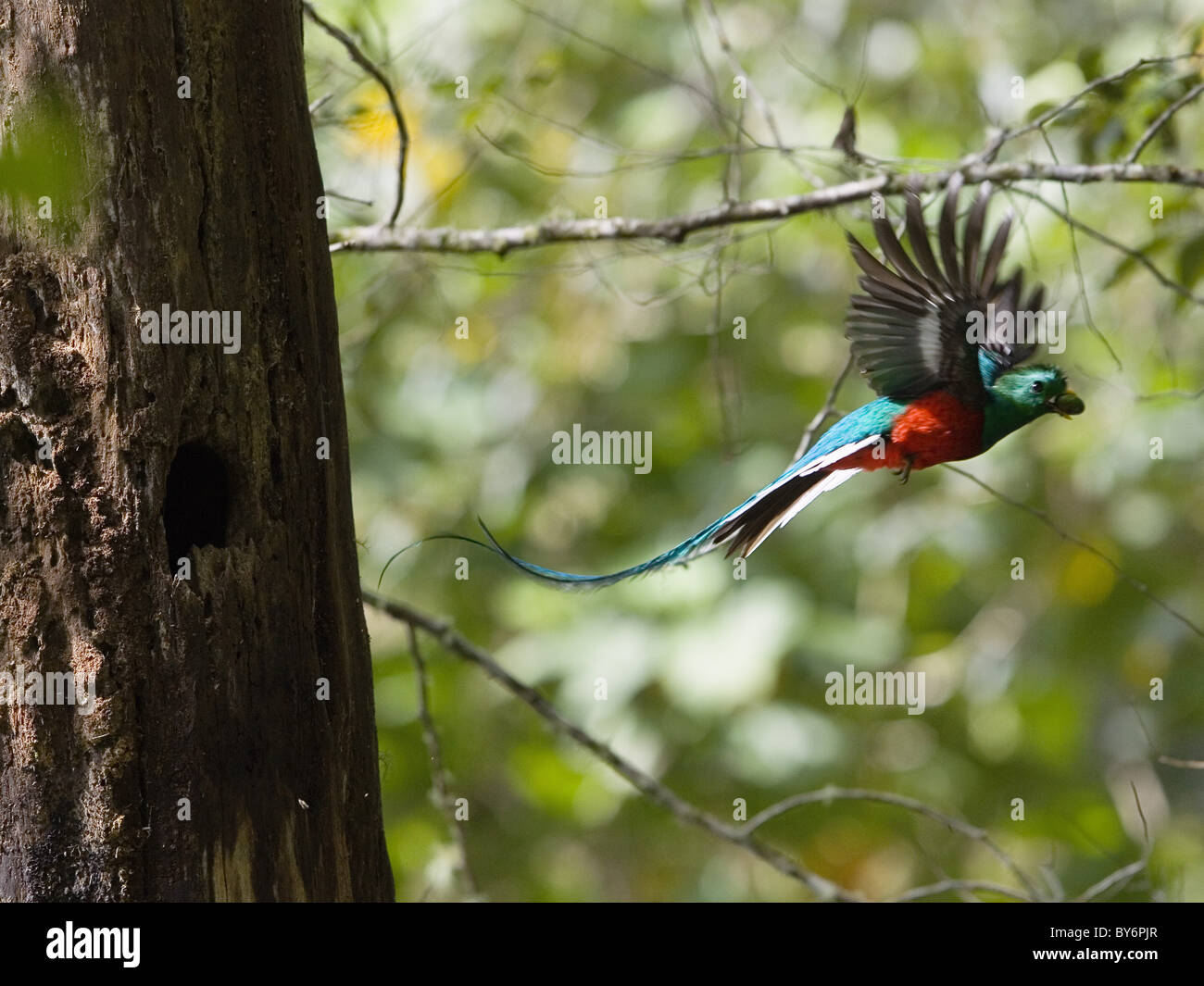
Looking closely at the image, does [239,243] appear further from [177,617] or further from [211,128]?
[177,617]

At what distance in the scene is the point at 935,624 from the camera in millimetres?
5484

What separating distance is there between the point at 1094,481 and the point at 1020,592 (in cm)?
104

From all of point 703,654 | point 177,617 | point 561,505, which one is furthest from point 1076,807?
point 177,617

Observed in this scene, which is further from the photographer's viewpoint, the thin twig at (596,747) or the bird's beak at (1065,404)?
the thin twig at (596,747)

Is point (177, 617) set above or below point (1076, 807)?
above

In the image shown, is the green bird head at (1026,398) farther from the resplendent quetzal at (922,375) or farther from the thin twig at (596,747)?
the thin twig at (596,747)

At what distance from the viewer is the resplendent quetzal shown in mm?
1906

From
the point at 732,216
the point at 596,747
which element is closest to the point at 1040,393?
the point at 732,216
